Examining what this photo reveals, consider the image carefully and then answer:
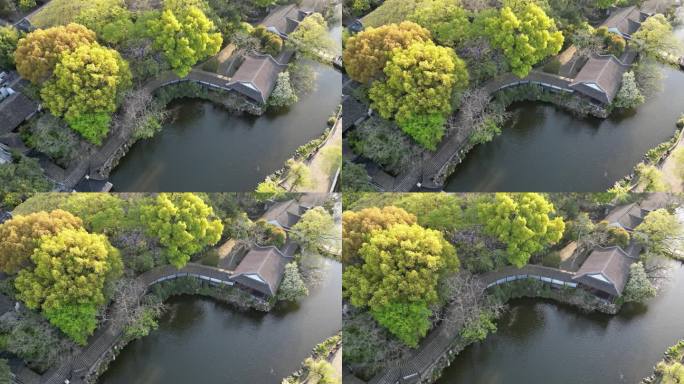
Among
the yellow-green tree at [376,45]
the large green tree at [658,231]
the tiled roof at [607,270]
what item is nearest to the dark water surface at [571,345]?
the tiled roof at [607,270]

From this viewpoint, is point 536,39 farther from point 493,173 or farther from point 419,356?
point 419,356

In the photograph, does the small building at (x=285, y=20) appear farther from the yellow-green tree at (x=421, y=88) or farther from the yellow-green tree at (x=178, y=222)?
the yellow-green tree at (x=178, y=222)

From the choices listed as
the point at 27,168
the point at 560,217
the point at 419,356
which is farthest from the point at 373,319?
the point at 27,168

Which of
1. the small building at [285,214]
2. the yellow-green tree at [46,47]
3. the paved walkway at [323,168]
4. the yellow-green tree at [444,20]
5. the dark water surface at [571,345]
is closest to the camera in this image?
the dark water surface at [571,345]

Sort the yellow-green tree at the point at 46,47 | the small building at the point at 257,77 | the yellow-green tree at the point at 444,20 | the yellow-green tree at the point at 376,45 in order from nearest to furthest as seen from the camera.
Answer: the yellow-green tree at the point at 376,45
the yellow-green tree at the point at 46,47
the yellow-green tree at the point at 444,20
the small building at the point at 257,77

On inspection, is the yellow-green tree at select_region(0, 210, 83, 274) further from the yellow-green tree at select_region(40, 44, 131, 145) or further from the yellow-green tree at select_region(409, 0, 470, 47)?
the yellow-green tree at select_region(409, 0, 470, 47)

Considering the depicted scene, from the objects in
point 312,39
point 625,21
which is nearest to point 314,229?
point 312,39

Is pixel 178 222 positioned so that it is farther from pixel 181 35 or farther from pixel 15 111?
pixel 15 111
